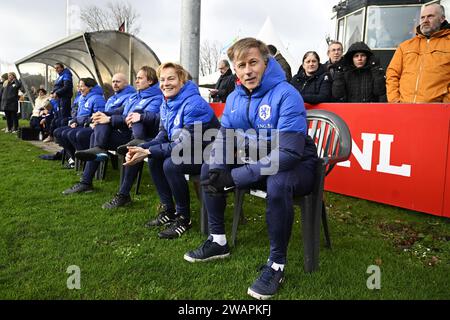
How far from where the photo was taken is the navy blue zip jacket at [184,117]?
11.5ft

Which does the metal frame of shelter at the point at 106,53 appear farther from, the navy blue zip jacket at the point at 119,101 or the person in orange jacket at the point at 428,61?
the person in orange jacket at the point at 428,61

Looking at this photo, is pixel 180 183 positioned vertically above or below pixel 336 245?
above

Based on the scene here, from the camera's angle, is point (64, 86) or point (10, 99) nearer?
point (64, 86)

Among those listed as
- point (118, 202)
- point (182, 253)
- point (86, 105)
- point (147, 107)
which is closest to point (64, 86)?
point (86, 105)

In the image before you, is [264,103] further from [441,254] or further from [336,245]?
[441,254]

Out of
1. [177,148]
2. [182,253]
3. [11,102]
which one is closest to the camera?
[182,253]

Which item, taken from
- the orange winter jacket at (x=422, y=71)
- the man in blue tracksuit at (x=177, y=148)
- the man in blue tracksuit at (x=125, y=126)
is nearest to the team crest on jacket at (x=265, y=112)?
the man in blue tracksuit at (x=177, y=148)

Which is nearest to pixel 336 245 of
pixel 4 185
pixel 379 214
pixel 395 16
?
pixel 379 214

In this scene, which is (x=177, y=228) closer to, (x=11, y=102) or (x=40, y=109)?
(x=40, y=109)

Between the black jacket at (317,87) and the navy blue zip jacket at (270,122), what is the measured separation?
2.51m

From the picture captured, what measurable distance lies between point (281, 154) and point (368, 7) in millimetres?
8549

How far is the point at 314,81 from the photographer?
5.28 m

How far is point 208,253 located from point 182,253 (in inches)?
9.4
